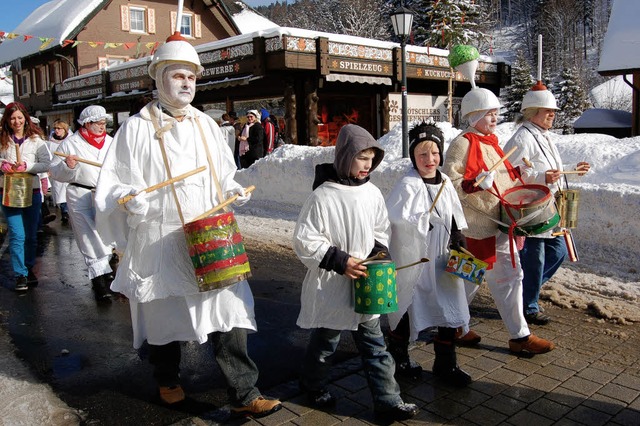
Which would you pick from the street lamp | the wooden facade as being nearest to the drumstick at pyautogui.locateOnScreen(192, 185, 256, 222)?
the street lamp

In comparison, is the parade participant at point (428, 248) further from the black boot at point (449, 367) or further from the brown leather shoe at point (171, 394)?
the brown leather shoe at point (171, 394)

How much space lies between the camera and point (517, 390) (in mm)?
3611

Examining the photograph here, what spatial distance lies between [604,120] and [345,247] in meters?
21.4

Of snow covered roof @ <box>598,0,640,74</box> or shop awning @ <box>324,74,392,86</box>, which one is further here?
snow covered roof @ <box>598,0,640,74</box>

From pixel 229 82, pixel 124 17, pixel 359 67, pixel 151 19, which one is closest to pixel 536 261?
pixel 359 67

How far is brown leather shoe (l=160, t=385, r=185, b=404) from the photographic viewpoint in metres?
3.57

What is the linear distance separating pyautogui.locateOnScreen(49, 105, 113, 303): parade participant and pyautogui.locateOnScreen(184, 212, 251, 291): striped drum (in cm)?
331

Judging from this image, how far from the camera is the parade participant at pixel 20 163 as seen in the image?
6.37 m

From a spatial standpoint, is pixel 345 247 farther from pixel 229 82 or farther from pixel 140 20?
pixel 140 20

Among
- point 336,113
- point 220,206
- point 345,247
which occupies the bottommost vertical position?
point 345,247

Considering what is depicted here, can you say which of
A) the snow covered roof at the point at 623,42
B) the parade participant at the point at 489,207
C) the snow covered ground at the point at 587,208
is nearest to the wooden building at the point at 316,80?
the snow covered ground at the point at 587,208

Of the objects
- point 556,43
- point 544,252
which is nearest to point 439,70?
point 544,252

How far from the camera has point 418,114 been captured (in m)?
18.4

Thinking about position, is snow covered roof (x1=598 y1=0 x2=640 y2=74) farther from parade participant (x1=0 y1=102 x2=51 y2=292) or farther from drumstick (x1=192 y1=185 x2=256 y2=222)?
drumstick (x1=192 y1=185 x2=256 y2=222)
